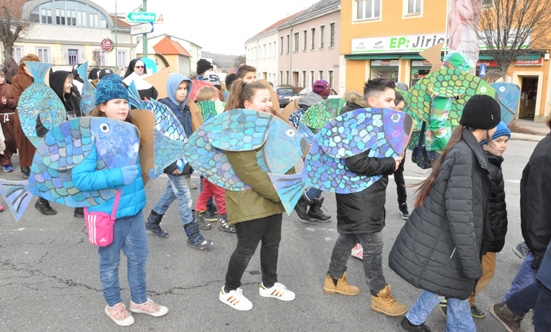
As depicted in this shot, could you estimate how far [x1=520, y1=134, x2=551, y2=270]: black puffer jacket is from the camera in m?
2.56

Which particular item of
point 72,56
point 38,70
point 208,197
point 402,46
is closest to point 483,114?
point 208,197

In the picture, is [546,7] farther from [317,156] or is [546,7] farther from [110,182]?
[110,182]

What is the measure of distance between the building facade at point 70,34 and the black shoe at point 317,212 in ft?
156

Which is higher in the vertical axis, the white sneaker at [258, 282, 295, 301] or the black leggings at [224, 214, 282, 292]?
the black leggings at [224, 214, 282, 292]

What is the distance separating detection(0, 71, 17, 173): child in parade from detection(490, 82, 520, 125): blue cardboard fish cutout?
7088 mm

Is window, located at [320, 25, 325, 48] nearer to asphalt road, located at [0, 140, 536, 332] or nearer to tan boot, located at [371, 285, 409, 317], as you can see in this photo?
asphalt road, located at [0, 140, 536, 332]

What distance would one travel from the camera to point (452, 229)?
8.64ft

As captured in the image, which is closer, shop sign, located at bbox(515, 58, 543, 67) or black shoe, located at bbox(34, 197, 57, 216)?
black shoe, located at bbox(34, 197, 57, 216)

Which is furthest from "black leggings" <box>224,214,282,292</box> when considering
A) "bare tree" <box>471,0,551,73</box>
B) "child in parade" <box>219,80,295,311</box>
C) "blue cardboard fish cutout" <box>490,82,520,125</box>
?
"bare tree" <box>471,0,551,73</box>

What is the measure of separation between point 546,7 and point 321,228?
13.8 meters

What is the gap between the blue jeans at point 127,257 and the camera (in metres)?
3.06

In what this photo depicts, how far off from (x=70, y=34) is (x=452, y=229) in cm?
5676

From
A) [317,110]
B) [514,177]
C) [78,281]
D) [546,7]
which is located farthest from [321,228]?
[546,7]

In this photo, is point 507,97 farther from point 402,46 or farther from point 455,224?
point 402,46
